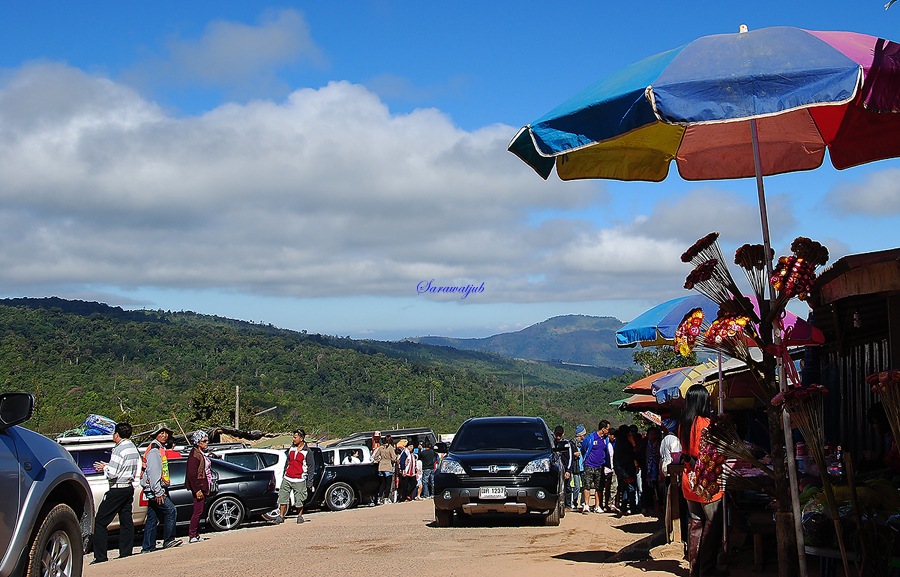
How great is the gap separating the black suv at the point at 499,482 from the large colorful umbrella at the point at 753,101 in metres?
7.26

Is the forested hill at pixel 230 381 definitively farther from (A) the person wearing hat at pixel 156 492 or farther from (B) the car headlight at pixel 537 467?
(B) the car headlight at pixel 537 467

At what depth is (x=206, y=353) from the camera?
10688cm

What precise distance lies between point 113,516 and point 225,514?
15.9 feet

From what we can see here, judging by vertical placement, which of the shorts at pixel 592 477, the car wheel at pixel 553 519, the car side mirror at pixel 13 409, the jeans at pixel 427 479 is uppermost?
the car side mirror at pixel 13 409

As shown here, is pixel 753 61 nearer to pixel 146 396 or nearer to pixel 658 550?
pixel 658 550

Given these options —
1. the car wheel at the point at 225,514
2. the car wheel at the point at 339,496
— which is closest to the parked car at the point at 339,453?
the car wheel at the point at 339,496

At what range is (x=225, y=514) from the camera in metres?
17.2

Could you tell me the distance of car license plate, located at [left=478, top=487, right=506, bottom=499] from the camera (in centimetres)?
1366

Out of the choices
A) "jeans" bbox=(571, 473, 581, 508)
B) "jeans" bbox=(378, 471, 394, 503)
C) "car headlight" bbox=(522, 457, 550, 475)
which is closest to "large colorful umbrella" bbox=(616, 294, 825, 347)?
"car headlight" bbox=(522, 457, 550, 475)

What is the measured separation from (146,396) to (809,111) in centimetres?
6685

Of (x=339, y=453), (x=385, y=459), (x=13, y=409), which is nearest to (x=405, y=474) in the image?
(x=339, y=453)

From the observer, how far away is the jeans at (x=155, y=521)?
Answer: 12992mm

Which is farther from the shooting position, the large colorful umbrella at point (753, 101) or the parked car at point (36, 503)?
the parked car at point (36, 503)

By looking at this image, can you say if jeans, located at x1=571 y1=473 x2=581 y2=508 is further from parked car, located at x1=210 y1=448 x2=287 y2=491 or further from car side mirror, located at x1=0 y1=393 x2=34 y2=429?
car side mirror, located at x1=0 y1=393 x2=34 y2=429
